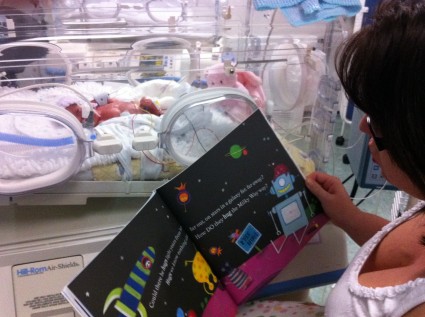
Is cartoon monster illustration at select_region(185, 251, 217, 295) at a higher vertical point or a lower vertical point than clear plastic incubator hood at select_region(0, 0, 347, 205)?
lower

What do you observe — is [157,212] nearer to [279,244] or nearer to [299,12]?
[279,244]

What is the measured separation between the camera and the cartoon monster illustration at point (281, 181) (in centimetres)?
82

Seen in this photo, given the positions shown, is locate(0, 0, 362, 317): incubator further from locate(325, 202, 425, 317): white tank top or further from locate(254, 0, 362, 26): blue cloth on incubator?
locate(325, 202, 425, 317): white tank top

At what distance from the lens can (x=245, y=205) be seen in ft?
2.63

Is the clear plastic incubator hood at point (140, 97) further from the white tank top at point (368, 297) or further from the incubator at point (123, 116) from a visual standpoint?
the white tank top at point (368, 297)

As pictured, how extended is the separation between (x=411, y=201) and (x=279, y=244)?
25.4 inches

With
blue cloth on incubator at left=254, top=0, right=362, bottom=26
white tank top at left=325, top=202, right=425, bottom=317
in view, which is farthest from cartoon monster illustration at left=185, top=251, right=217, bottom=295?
blue cloth on incubator at left=254, top=0, right=362, bottom=26

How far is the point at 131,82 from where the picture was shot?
1064 mm

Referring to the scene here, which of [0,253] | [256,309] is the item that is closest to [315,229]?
[256,309]

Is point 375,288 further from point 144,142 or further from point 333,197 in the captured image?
point 144,142

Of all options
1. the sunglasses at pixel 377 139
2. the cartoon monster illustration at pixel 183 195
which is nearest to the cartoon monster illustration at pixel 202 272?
the cartoon monster illustration at pixel 183 195

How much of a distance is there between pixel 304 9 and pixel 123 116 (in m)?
0.48

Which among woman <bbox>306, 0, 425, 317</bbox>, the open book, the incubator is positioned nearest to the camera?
woman <bbox>306, 0, 425, 317</bbox>

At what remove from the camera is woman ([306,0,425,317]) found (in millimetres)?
516
